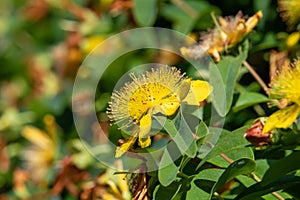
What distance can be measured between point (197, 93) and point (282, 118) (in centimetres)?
12

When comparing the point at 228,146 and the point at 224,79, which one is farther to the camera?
the point at 224,79

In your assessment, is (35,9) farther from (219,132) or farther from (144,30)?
(219,132)

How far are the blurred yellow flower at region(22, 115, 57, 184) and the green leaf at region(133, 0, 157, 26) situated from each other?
1.22 ft

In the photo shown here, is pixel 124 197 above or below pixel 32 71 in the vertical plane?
below

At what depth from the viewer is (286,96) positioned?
1007 millimetres

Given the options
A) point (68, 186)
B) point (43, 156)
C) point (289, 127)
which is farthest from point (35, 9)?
point (289, 127)

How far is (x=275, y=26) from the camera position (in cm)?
152

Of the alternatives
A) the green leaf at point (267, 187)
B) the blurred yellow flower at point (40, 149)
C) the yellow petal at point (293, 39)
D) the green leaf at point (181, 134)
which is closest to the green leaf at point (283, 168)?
the green leaf at point (267, 187)

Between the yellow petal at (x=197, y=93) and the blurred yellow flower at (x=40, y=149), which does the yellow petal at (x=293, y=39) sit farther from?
the blurred yellow flower at (x=40, y=149)

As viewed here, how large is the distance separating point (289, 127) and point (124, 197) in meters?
0.30

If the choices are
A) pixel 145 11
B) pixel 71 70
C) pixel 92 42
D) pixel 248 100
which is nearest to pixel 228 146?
pixel 248 100

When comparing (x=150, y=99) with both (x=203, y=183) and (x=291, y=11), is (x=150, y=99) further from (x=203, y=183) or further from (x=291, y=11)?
(x=291, y=11)

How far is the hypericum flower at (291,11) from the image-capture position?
1.23 metres

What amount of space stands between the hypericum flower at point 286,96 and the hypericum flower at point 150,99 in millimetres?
100
